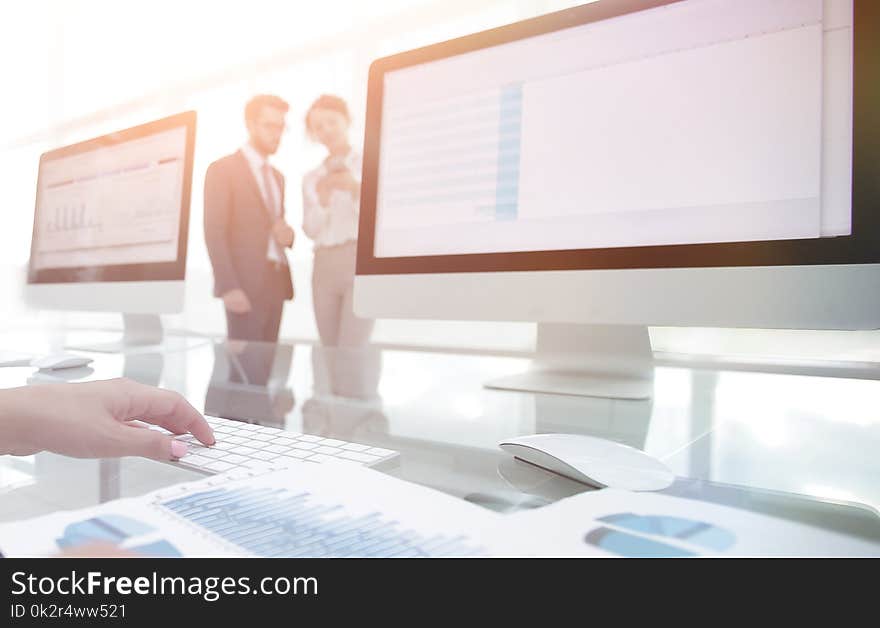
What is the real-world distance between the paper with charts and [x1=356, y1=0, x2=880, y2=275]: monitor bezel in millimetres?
389

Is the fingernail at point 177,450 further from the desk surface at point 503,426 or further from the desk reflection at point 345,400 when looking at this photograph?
the desk reflection at point 345,400

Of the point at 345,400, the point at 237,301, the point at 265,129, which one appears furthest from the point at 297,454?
the point at 265,129

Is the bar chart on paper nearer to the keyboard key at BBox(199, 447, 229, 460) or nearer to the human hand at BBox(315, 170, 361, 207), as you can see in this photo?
the keyboard key at BBox(199, 447, 229, 460)

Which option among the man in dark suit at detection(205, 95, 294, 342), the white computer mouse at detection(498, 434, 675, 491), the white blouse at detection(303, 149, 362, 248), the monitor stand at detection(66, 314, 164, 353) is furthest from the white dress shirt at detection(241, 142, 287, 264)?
the white computer mouse at detection(498, 434, 675, 491)

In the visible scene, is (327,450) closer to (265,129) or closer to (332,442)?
(332,442)

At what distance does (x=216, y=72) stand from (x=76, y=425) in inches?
176

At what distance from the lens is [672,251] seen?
66 cm

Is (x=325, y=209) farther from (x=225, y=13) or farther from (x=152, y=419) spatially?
(x=225, y=13)

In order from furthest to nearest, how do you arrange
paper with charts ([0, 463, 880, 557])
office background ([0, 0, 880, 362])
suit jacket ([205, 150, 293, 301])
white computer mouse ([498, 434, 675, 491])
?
office background ([0, 0, 880, 362]) → suit jacket ([205, 150, 293, 301]) → white computer mouse ([498, 434, 675, 491]) → paper with charts ([0, 463, 880, 557])

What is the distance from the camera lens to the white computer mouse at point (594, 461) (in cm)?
38

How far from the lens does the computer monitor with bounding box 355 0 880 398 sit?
0.59 m

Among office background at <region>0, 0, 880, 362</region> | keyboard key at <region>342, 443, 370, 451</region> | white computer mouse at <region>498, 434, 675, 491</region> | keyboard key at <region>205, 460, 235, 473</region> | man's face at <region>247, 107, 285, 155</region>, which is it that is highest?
office background at <region>0, 0, 880, 362</region>

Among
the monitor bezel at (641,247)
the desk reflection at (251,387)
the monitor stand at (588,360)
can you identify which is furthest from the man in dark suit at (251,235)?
the monitor stand at (588,360)

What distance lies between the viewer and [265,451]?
17.6 inches
